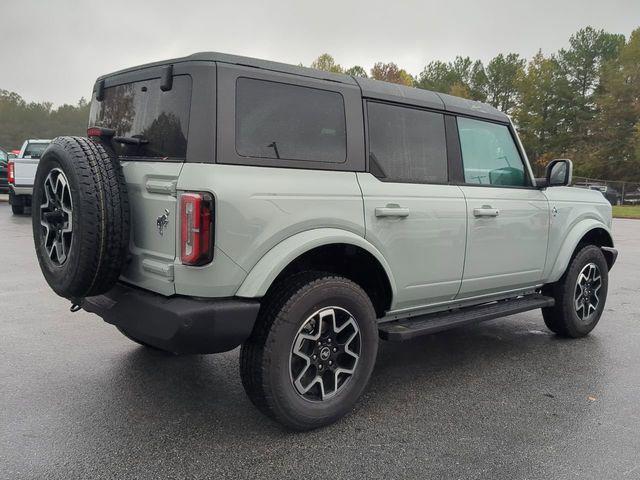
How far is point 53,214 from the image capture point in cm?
301

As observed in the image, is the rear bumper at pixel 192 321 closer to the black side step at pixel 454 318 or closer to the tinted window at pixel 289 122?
the tinted window at pixel 289 122

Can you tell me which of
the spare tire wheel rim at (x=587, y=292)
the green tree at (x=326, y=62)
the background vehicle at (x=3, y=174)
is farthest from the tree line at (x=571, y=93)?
the spare tire wheel rim at (x=587, y=292)

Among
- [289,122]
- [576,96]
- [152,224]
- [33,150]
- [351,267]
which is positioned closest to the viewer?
[152,224]

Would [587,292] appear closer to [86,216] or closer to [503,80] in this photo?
[86,216]

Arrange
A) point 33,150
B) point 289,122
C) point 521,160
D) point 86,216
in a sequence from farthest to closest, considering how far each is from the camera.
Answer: point 33,150
point 521,160
point 289,122
point 86,216

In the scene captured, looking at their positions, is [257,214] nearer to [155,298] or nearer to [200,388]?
[155,298]

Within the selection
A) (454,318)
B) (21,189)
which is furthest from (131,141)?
(21,189)

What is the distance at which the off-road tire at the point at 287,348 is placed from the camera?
2773 mm

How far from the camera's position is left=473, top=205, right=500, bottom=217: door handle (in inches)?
150

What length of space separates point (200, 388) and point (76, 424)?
79cm

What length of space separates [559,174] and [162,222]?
329 centimetres

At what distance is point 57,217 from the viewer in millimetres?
2990

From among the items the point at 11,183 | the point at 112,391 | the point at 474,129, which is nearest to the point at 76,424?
the point at 112,391

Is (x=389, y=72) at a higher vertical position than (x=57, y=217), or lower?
higher
